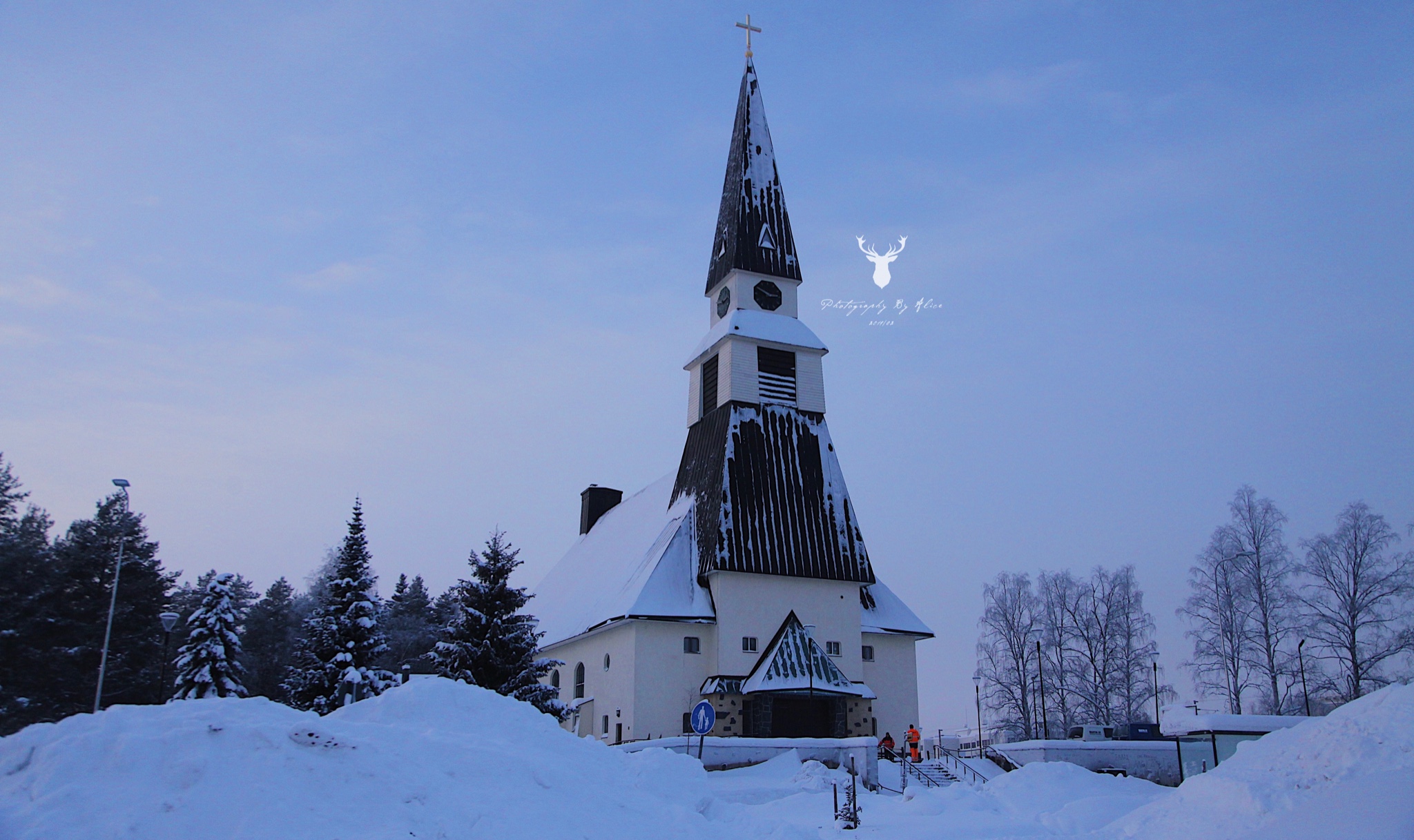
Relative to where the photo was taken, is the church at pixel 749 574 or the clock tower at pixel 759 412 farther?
the clock tower at pixel 759 412

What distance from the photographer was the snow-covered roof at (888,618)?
120 feet

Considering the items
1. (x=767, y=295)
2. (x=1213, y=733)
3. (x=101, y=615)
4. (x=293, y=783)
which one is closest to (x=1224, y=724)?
(x=1213, y=733)

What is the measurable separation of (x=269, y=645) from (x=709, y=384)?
34273 mm

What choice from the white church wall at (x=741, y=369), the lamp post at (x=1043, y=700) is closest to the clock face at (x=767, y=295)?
the white church wall at (x=741, y=369)

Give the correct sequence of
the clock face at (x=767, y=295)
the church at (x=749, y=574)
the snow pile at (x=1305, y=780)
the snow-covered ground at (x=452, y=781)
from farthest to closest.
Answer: the clock face at (x=767, y=295) < the church at (x=749, y=574) < the snow pile at (x=1305, y=780) < the snow-covered ground at (x=452, y=781)

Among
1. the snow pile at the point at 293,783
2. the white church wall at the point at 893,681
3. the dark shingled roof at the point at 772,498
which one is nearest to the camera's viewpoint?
the snow pile at the point at 293,783

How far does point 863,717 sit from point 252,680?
3846 cm

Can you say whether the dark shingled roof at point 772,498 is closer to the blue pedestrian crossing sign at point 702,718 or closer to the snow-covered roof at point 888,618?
the snow-covered roof at point 888,618

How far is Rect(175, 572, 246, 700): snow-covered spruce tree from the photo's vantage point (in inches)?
1249

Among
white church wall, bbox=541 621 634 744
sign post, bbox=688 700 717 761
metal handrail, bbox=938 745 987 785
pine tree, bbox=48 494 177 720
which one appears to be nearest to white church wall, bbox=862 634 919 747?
metal handrail, bbox=938 745 987 785

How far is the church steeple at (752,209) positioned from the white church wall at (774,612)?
41.3 ft

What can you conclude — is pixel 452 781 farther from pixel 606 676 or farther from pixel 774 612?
pixel 606 676

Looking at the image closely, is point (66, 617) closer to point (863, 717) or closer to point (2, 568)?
point (2, 568)

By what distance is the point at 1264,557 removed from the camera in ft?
127
